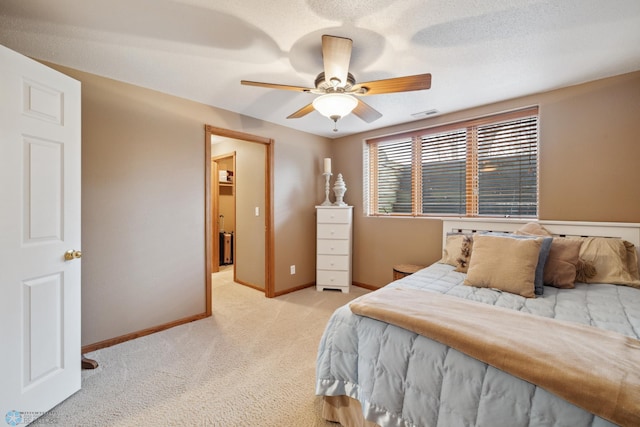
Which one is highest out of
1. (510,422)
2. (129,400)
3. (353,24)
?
(353,24)

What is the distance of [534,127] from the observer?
277 centimetres

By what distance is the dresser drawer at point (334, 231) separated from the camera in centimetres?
387

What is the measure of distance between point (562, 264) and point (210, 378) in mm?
2663

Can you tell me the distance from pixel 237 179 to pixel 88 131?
7.23 ft

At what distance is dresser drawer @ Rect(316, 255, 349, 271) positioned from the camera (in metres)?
3.85

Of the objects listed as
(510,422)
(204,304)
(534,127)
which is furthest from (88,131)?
(534,127)

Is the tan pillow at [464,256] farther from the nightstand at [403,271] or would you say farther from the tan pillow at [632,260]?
the tan pillow at [632,260]

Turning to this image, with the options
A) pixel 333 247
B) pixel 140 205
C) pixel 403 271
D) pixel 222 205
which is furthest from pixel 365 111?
pixel 222 205

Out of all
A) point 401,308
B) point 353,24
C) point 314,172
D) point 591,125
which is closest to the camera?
point 401,308

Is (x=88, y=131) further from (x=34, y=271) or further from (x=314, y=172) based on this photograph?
(x=314, y=172)

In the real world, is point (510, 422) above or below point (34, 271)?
below

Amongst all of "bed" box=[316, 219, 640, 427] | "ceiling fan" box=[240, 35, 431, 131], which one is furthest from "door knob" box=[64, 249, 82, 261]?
"bed" box=[316, 219, 640, 427]

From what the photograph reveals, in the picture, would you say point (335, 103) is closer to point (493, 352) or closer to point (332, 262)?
point (493, 352)

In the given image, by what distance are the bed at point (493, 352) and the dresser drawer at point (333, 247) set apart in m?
1.87
